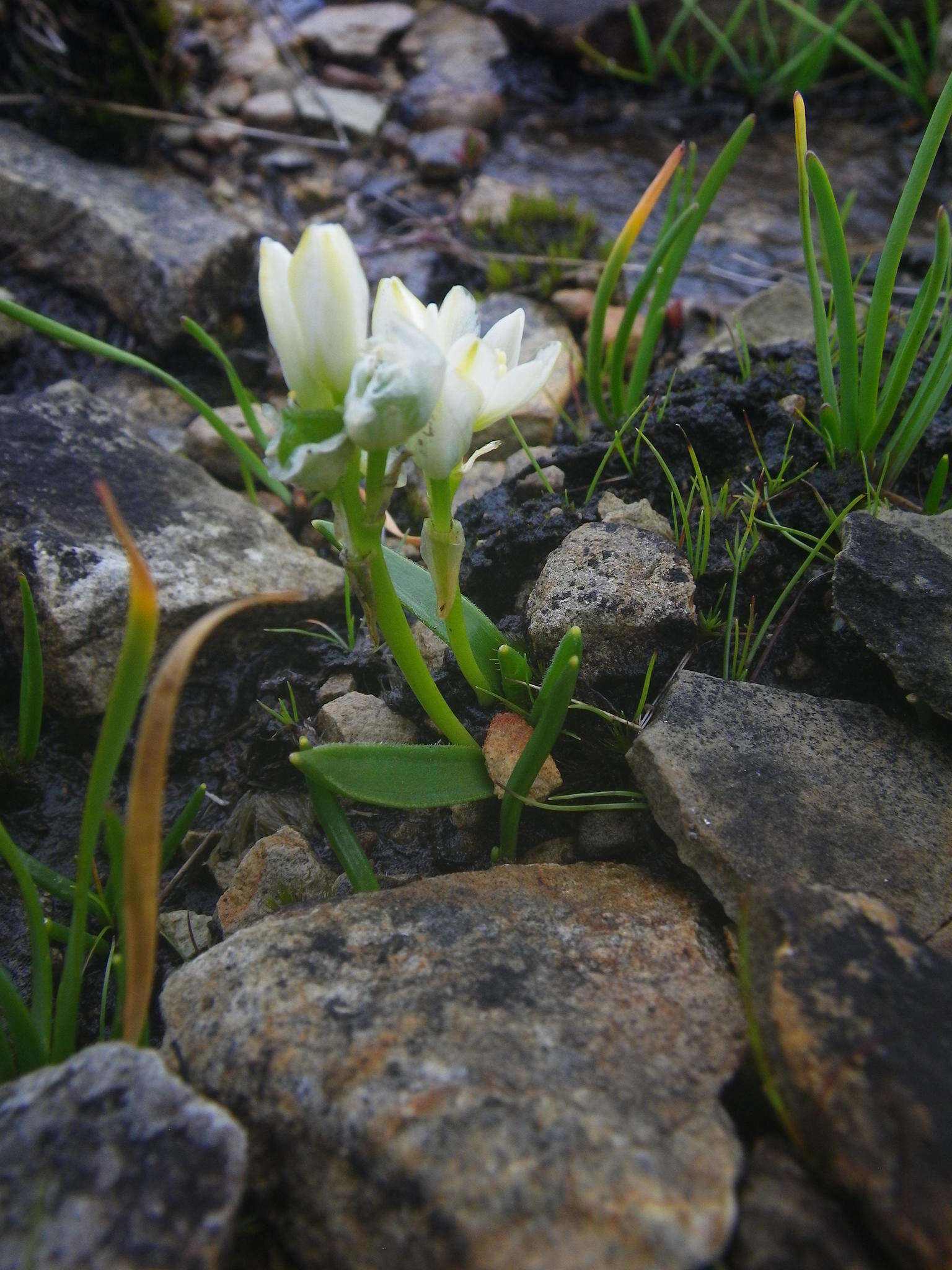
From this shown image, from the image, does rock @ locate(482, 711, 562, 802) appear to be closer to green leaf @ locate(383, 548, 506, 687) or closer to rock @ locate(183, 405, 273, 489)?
green leaf @ locate(383, 548, 506, 687)

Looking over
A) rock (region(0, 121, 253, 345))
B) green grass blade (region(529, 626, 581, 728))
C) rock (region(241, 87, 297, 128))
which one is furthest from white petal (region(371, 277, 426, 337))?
rock (region(241, 87, 297, 128))

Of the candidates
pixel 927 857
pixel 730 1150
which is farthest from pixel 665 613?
pixel 730 1150

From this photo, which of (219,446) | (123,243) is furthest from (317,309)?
(123,243)

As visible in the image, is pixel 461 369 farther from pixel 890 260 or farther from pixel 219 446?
pixel 219 446

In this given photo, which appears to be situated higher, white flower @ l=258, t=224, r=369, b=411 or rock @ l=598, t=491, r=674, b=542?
white flower @ l=258, t=224, r=369, b=411

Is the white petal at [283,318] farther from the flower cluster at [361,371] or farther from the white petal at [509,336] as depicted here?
the white petal at [509,336]

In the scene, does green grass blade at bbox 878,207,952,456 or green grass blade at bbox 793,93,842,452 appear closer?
green grass blade at bbox 878,207,952,456

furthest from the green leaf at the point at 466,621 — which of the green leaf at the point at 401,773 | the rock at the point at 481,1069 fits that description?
the rock at the point at 481,1069
